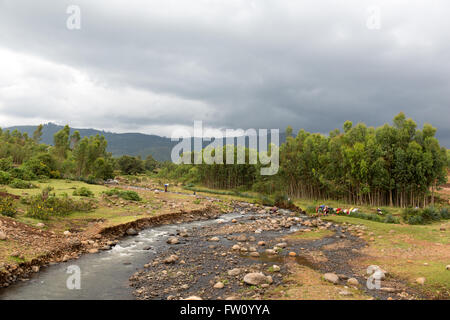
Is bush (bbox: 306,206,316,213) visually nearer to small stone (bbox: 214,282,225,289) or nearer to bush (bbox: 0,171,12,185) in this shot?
small stone (bbox: 214,282,225,289)

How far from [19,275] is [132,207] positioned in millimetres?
14547

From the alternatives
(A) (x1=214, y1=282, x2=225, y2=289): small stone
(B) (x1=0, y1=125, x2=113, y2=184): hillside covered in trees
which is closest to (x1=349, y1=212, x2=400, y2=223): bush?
(A) (x1=214, y1=282, x2=225, y2=289): small stone

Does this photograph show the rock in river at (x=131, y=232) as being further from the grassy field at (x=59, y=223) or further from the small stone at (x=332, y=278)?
the small stone at (x=332, y=278)

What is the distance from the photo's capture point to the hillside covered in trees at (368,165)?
101ft

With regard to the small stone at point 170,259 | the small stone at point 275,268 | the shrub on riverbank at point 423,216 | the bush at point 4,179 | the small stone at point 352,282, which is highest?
the bush at point 4,179

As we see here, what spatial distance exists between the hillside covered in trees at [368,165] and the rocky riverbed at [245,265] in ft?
51.7

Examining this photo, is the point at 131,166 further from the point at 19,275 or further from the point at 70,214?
the point at 19,275

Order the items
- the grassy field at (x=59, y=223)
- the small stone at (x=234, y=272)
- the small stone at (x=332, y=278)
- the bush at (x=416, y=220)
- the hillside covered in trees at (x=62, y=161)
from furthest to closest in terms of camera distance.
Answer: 1. the hillside covered in trees at (x=62, y=161)
2. the bush at (x=416, y=220)
3. the grassy field at (x=59, y=223)
4. the small stone at (x=234, y=272)
5. the small stone at (x=332, y=278)

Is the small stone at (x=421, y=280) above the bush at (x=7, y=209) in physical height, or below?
below

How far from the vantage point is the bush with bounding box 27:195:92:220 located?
52.4 feet

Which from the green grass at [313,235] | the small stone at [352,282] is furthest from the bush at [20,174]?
the small stone at [352,282]

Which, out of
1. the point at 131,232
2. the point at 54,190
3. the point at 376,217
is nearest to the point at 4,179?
the point at 54,190

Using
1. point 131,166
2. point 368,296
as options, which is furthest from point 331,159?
point 131,166
